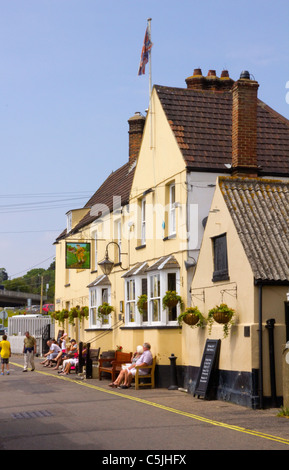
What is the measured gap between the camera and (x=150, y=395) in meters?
20.9

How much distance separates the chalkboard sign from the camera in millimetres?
19438

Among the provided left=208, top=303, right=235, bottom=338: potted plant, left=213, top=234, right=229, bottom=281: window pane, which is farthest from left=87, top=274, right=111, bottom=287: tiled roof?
left=208, top=303, right=235, bottom=338: potted plant

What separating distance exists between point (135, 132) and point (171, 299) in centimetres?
1254

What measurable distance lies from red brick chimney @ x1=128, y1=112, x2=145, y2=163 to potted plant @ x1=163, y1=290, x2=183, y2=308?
1210cm

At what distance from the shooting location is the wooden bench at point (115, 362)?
2512 centimetres

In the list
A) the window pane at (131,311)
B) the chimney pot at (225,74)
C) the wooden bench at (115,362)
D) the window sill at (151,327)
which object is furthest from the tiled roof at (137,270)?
the chimney pot at (225,74)

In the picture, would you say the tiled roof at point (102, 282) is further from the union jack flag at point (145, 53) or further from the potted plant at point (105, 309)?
the union jack flag at point (145, 53)

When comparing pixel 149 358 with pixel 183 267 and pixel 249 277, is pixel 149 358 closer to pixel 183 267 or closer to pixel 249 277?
pixel 183 267

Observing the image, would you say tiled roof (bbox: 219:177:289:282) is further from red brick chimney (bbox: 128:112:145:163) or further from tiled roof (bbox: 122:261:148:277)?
red brick chimney (bbox: 128:112:145:163)

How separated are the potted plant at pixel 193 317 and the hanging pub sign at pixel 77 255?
38.9 ft

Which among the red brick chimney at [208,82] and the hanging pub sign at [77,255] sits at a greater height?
the red brick chimney at [208,82]

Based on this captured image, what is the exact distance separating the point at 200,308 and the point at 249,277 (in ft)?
12.3
